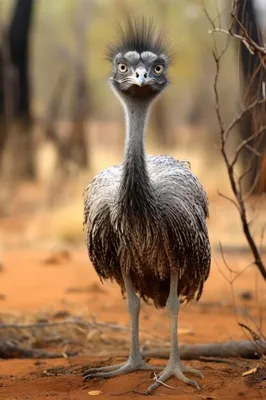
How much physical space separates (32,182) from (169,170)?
38.3ft

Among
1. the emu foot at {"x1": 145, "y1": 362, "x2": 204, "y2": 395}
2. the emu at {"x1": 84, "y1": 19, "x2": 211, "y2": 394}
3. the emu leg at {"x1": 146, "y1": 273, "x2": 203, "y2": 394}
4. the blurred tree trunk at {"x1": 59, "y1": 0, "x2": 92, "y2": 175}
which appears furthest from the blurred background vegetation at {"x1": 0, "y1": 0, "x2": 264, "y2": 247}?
the emu foot at {"x1": 145, "y1": 362, "x2": 204, "y2": 395}

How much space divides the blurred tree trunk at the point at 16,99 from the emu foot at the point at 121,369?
373 inches

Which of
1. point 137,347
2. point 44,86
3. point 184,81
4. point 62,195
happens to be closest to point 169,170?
point 137,347

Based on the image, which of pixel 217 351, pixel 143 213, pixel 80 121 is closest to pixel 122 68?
pixel 143 213

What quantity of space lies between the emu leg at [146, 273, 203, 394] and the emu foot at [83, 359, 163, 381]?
0.22 meters

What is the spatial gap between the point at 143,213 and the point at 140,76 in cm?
73

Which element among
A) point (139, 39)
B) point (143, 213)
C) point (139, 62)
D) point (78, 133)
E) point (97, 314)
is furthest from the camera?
point (78, 133)

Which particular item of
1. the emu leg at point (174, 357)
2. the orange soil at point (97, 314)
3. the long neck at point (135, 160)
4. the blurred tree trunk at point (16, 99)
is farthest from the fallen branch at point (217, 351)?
the blurred tree trunk at point (16, 99)

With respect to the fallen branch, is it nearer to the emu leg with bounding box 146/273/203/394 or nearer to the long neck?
the emu leg with bounding box 146/273/203/394

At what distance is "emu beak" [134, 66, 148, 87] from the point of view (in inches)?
170

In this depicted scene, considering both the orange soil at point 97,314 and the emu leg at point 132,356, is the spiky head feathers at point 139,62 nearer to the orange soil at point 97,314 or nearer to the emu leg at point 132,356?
the emu leg at point 132,356

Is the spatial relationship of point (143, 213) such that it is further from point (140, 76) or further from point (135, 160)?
point (140, 76)

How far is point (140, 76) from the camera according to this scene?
4352 millimetres

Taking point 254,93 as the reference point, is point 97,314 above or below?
below
